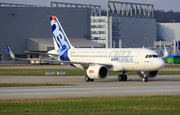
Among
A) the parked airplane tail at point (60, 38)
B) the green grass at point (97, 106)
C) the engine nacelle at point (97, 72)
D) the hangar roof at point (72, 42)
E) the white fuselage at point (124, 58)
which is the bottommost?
the green grass at point (97, 106)

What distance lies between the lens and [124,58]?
39844mm

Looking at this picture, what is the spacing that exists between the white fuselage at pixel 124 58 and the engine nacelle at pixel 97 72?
1257 mm

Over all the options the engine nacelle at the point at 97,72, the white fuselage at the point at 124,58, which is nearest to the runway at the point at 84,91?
the engine nacelle at the point at 97,72

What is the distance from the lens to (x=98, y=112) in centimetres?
1691

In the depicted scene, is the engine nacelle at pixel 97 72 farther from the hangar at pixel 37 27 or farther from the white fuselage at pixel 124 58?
the hangar at pixel 37 27

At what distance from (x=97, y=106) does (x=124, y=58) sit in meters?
21.5

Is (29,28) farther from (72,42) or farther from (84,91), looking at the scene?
(84,91)

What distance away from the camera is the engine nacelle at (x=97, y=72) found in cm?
3841

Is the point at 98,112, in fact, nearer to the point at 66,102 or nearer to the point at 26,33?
the point at 66,102

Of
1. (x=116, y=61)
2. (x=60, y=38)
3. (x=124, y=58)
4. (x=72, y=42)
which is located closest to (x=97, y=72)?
(x=116, y=61)

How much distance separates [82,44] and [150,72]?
73.6 metres

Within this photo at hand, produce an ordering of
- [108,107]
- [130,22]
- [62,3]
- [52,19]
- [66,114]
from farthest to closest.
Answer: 1. [130,22]
2. [62,3]
3. [52,19]
4. [108,107]
5. [66,114]

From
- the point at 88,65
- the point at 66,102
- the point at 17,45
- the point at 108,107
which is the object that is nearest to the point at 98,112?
the point at 108,107

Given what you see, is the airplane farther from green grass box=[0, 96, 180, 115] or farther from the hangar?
the hangar
